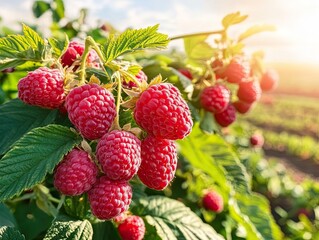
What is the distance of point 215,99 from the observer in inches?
55.9

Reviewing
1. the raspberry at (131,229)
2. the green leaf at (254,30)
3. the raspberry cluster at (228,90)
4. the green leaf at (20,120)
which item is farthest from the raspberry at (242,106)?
the green leaf at (20,120)

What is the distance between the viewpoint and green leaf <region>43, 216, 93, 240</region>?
1.01 metres

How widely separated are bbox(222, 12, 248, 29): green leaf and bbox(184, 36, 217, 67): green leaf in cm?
12

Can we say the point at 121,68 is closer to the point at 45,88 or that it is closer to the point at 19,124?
Answer: the point at 45,88

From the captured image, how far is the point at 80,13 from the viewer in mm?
2383

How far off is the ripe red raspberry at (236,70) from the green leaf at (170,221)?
43cm

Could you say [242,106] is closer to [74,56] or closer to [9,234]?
[74,56]

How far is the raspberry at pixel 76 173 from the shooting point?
88 cm

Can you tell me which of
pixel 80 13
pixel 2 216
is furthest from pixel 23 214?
pixel 80 13

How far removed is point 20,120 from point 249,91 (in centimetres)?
76

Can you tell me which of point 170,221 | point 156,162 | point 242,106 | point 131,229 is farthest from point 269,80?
point 156,162

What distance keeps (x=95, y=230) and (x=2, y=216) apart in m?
0.22

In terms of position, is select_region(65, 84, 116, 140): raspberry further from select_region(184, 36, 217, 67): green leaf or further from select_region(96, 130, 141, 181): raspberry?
select_region(184, 36, 217, 67): green leaf

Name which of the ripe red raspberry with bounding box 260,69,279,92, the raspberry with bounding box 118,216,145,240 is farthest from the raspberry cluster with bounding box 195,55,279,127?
the raspberry with bounding box 118,216,145,240
